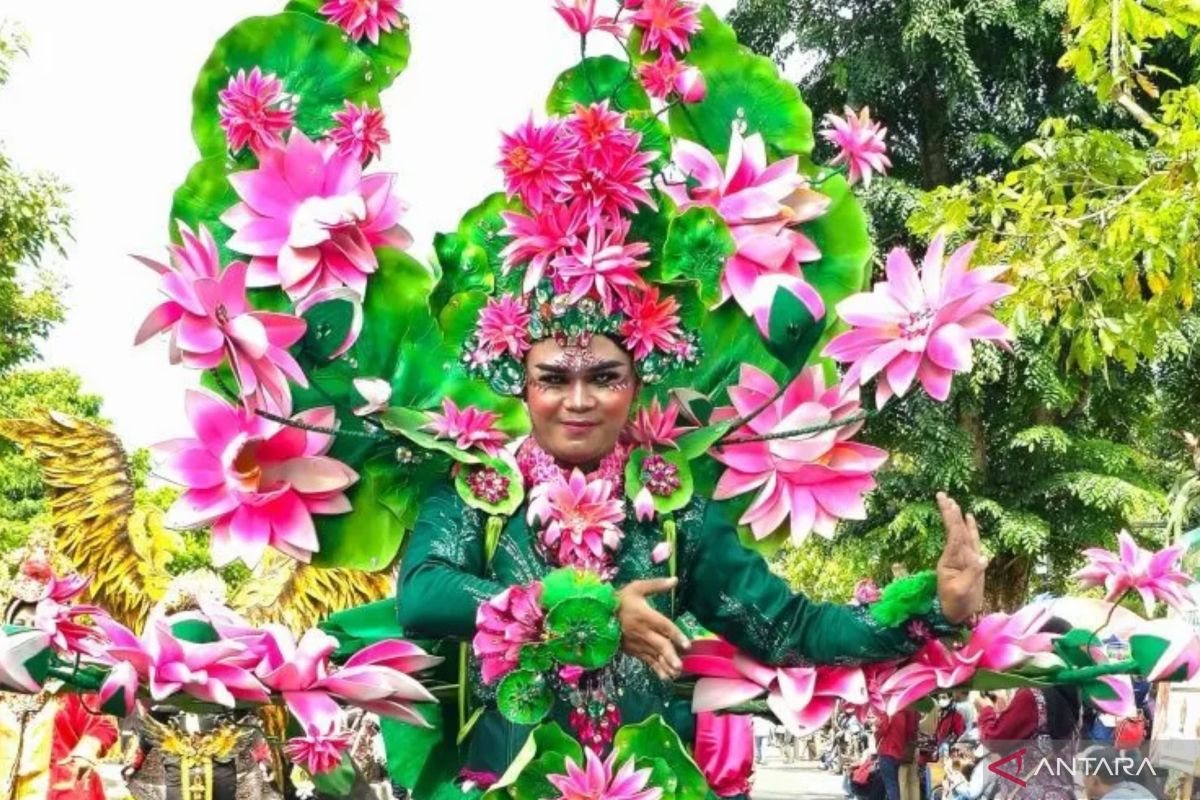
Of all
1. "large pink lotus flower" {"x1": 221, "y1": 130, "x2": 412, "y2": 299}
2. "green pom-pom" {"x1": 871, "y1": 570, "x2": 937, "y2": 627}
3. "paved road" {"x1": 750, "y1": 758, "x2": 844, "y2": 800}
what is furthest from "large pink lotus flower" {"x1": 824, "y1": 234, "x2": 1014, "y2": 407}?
"paved road" {"x1": 750, "y1": 758, "x2": 844, "y2": 800}

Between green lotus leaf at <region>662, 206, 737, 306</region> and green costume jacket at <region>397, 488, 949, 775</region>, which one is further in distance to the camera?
green lotus leaf at <region>662, 206, 737, 306</region>

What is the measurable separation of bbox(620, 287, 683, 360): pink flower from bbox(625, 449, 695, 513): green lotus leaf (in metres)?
0.20

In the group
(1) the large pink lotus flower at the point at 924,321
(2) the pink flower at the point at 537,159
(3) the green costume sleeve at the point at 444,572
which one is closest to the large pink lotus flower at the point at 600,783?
(3) the green costume sleeve at the point at 444,572

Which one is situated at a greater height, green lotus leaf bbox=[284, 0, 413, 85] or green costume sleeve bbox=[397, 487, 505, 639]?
Result: green lotus leaf bbox=[284, 0, 413, 85]

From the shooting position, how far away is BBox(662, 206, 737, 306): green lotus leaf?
3.58 meters

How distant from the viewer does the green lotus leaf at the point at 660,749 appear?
321cm

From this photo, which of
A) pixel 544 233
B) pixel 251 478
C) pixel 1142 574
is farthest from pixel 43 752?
pixel 1142 574

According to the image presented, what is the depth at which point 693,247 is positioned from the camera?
3.60 m

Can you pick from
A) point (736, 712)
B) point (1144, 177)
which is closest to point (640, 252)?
point (736, 712)

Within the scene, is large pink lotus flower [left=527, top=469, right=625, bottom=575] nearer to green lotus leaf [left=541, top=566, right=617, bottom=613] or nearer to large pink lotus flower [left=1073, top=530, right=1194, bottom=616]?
green lotus leaf [left=541, top=566, right=617, bottom=613]

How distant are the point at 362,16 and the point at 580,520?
1.20 meters

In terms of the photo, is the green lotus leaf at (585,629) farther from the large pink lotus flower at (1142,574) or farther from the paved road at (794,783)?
the paved road at (794,783)

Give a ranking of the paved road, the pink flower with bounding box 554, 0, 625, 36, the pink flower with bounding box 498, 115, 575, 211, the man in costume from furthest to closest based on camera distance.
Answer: the paved road → the man in costume → the pink flower with bounding box 554, 0, 625, 36 → the pink flower with bounding box 498, 115, 575, 211

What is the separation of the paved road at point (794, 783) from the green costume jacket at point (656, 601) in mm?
11292
